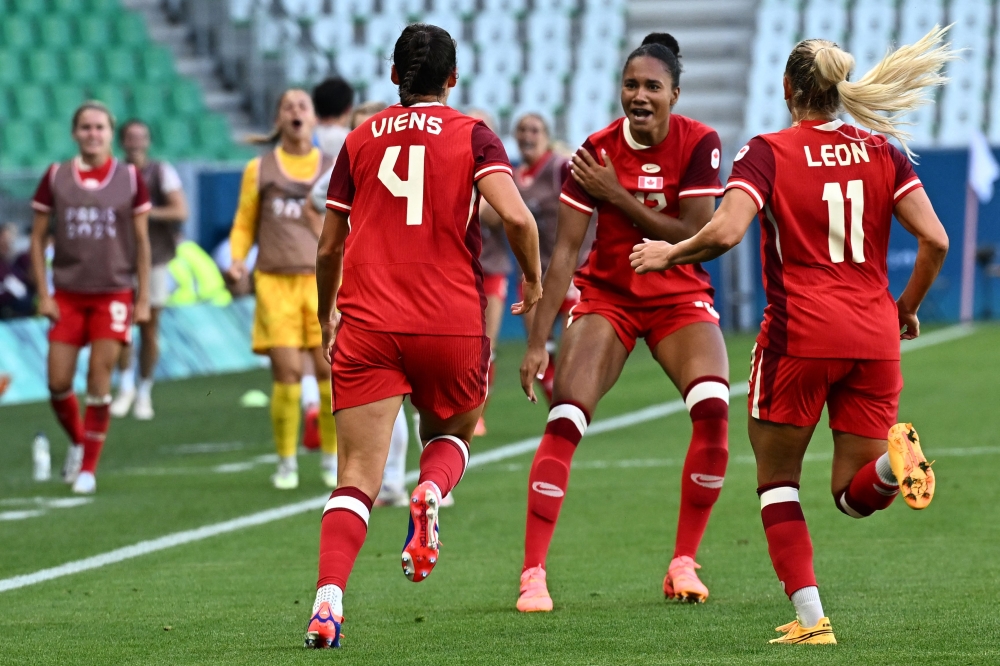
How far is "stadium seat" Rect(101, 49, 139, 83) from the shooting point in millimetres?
24594

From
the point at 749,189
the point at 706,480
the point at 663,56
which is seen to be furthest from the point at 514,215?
the point at 706,480

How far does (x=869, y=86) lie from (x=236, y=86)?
73.2 ft

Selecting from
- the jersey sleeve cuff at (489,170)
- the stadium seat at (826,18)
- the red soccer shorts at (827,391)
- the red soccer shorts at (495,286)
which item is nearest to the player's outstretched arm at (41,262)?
the red soccer shorts at (495,286)

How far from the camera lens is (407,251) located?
5121mm

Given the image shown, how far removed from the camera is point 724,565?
691cm

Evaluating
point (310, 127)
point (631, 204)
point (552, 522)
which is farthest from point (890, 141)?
point (310, 127)

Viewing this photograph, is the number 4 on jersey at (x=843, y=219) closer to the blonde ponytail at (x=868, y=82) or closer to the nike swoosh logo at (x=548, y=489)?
the blonde ponytail at (x=868, y=82)

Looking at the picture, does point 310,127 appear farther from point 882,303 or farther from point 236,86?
point 236,86

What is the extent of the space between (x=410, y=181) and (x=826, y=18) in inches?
1045

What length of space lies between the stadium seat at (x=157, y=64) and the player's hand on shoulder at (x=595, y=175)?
19.9 m

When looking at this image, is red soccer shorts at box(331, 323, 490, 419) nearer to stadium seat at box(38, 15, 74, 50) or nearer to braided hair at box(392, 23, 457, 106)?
braided hair at box(392, 23, 457, 106)

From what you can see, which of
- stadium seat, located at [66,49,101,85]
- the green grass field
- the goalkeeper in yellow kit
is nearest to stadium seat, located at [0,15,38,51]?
stadium seat, located at [66,49,101,85]

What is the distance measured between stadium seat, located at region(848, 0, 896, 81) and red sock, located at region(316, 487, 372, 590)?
26497 millimetres

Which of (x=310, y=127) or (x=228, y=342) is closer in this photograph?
(x=310, y=127)
